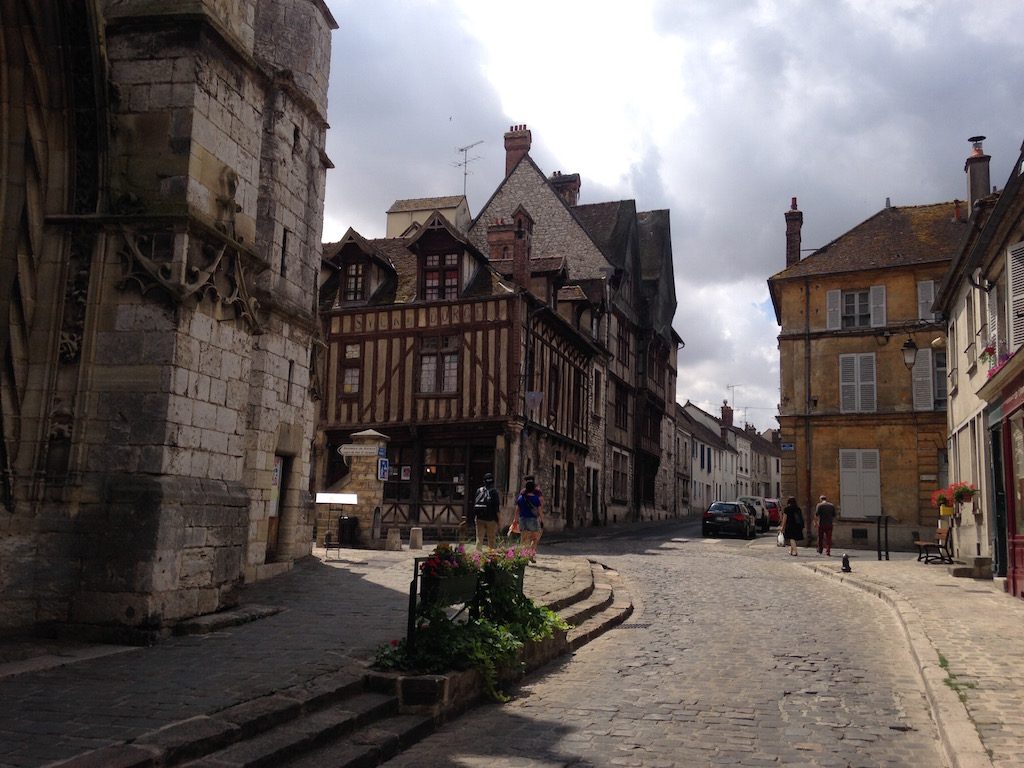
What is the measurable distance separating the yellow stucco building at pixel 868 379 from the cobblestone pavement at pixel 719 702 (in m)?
15.1

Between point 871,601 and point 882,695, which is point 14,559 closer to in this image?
point 882,695

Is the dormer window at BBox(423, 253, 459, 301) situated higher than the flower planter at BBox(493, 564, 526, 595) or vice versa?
the dormer window at BBox(423, 253, 459, 301)

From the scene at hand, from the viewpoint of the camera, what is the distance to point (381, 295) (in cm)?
2369

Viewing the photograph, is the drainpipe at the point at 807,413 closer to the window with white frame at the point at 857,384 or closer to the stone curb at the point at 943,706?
the window with white frame at the point at 857,384

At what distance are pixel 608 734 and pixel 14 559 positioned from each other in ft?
14.4

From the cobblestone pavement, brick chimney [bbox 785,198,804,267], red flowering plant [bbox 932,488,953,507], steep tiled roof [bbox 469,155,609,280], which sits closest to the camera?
the cobblestone pavement

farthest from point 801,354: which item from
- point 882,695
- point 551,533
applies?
point 882,695

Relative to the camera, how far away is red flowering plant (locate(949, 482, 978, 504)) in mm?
14734

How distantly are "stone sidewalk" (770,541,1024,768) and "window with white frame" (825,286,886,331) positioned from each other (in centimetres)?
1246

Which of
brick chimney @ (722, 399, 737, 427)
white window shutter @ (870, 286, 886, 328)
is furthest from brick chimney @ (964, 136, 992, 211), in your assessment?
brick chimney @ (722, 399, 737, 427)

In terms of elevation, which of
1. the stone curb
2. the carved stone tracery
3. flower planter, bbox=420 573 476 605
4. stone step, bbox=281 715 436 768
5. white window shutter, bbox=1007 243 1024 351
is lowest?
stone step, bbox=281 715 436 768

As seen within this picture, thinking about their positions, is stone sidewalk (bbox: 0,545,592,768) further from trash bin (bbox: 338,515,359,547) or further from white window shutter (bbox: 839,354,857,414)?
white window shutter (bbox: 839,354,857,414)

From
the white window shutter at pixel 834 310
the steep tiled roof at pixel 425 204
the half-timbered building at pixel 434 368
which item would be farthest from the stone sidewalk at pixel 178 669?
the steep tiled roof at pixel 425 204

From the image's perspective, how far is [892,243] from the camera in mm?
25625
